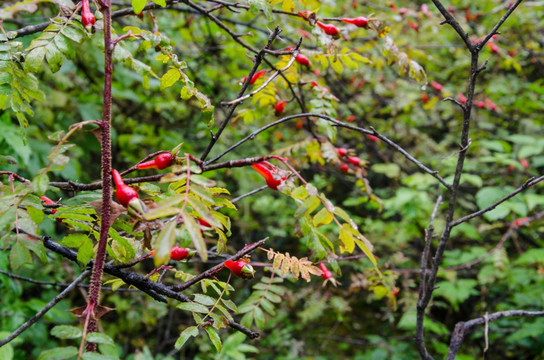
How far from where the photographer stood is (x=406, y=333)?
387 centimetres

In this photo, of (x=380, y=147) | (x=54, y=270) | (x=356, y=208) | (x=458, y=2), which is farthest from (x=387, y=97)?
(x=54, y=270)

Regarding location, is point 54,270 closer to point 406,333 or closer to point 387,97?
point 406,333

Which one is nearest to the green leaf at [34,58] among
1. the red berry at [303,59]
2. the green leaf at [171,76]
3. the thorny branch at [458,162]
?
the green leaf at [171,76]

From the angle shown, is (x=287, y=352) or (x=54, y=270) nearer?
(x=54, y=270)

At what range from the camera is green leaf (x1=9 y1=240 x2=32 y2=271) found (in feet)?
2.11

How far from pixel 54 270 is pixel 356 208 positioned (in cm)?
307

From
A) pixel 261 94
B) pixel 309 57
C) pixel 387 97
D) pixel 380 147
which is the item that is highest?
pixel 387 97

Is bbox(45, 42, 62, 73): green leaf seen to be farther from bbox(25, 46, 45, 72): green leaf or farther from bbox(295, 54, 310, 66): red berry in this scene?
bbox(295, 54, 310, 66): red berry

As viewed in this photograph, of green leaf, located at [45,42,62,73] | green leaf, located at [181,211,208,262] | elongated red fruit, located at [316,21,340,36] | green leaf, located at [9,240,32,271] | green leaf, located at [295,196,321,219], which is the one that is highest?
elongated red fruit, located at [316,21,340,36]

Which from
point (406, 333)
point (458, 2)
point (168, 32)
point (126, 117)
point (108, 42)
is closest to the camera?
point (108, 42)

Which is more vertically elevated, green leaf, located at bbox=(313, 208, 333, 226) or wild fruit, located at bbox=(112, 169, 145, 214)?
green leaf, located at bbox=(313, 208, 333, 226)

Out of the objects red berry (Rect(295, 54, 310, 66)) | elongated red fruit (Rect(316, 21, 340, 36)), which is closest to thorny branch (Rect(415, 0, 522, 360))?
elongated red fruit (Rect(316, 21, 340, 36))

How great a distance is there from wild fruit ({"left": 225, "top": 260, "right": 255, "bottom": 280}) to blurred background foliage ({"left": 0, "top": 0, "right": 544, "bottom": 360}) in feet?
2.38

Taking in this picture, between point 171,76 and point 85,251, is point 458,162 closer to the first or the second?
point 171,76
